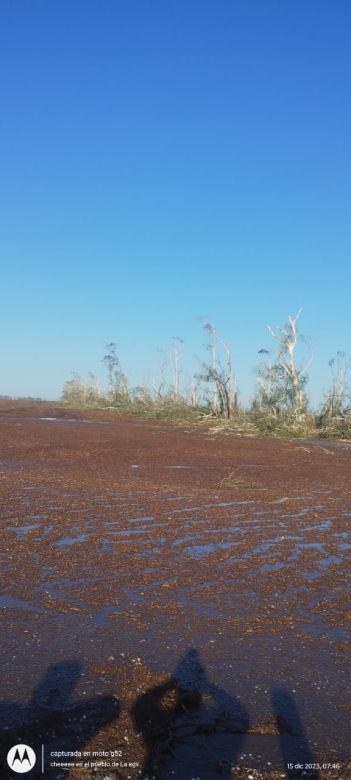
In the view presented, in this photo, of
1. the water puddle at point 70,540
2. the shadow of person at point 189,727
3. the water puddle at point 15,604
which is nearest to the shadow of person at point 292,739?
the shadow of person at point 189,727

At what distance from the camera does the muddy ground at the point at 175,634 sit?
110 inches

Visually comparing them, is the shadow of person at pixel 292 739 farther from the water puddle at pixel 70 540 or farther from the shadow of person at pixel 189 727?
the water puddle at pixel 70 540

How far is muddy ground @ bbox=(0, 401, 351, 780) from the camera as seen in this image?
2.79 meters

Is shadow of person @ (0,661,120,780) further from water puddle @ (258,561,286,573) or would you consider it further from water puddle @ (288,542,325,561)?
water puddle @ (288,542,325,561)

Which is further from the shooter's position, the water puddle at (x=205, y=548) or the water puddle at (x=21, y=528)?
the water puddle at (x=21, y=528)

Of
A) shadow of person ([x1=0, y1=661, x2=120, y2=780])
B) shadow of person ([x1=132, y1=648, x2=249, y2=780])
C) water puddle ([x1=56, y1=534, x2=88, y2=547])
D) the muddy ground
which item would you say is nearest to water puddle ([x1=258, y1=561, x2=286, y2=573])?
the muddy ground

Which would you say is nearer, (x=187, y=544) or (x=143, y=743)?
(x=143, y=743)

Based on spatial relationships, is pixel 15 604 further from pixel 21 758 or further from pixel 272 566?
pixel 272 566

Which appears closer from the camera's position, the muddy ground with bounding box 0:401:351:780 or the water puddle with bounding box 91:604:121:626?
the muddy ground with bounding box 0:401:351:780

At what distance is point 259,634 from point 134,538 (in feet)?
9.43

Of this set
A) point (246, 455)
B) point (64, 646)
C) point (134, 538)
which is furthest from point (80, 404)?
point (64, 646)

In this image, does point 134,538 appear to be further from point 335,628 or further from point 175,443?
point 175,443

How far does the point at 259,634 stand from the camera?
4.23 m

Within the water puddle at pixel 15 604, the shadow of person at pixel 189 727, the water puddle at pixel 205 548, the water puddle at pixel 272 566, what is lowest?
the water puddle at pixel 272 566
